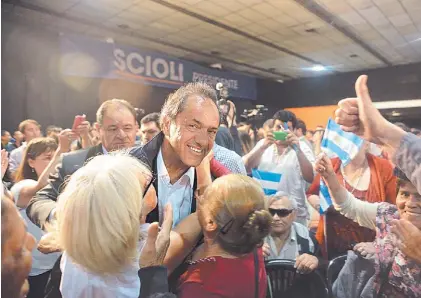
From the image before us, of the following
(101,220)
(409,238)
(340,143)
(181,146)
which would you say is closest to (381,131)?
(340,143)

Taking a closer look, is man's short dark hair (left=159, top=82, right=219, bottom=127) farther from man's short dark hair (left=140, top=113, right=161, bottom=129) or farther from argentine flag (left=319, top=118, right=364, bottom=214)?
argentine flag (left=319, top=118, right=364, bottom=214)

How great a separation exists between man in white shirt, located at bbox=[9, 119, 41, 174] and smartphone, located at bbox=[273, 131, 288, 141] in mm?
837

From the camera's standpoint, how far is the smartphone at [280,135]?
121 cm

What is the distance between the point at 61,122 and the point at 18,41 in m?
0.29

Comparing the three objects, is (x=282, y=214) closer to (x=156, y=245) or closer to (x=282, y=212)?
(x=282, y=212)

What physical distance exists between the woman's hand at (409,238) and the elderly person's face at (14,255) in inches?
41.3

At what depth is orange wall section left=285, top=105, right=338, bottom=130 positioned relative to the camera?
45.1 inches

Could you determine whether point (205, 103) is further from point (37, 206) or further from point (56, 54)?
point (37, 206)

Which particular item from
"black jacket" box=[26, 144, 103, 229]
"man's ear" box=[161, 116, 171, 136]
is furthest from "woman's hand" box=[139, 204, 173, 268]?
"black jacket" box=[26, 144, 103, 229]

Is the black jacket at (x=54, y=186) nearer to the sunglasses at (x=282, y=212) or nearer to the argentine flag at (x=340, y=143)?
the sunglasses at (x=282, y=212)

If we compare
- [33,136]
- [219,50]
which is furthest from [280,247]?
[33,136]

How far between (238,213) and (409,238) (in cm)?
53

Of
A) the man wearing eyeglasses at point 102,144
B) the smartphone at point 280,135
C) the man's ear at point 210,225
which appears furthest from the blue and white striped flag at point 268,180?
the man wearing eyeglasses at point 102,144

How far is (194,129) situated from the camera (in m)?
0.96
